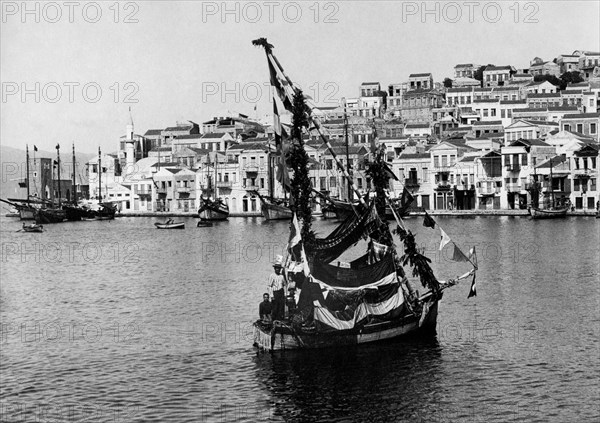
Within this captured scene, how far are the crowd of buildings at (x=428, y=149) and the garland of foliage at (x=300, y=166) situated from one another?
1834 inches

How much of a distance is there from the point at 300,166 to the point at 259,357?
5194 millimetres

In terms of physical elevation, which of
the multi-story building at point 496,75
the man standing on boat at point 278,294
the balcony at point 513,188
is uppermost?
the multi-story building at point 496,75

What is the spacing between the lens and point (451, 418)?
1944 cm

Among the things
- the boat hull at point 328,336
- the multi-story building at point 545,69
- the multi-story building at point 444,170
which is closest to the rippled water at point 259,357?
the boat hull at point 328,336

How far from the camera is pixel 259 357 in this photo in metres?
24.4

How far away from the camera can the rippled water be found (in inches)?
797

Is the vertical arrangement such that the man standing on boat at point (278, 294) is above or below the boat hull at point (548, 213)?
below

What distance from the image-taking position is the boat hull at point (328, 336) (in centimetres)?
2422

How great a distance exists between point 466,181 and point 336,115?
42127 millimetres

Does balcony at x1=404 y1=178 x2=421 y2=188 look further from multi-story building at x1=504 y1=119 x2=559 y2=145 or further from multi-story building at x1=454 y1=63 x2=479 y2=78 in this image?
multi-story building at x1=454 y1=63 x2=479 y2=78

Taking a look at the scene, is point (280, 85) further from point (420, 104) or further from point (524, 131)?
point (420, 104)

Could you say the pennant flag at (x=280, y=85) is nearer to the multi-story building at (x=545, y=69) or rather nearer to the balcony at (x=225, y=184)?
the balcony at (x=225, y=184)

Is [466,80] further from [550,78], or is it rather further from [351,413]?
[351,413]

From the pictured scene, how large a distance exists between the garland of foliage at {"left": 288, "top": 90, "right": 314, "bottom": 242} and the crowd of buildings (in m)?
46.6
